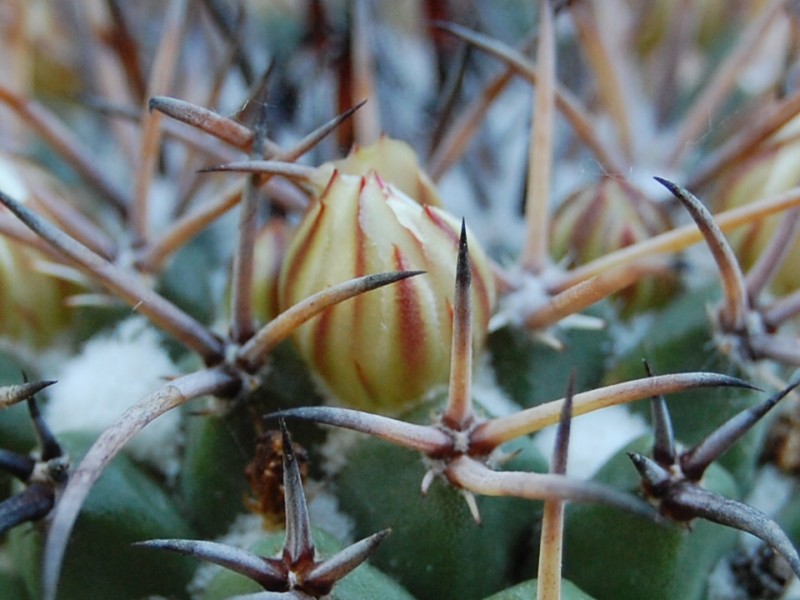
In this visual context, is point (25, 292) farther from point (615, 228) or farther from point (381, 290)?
point (615, 228)

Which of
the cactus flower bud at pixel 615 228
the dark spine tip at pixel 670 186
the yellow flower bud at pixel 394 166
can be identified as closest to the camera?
the dark spine tip at pixel 670 186

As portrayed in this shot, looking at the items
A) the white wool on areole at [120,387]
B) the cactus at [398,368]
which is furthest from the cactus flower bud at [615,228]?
the white wool on areole at [120,387]

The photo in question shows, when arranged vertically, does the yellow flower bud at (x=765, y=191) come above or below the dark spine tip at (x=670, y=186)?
above

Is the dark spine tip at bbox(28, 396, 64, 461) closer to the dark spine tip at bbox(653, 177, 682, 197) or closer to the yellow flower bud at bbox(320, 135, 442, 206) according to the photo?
the yellow flower bud at bbox(320, 135, 442, 206)

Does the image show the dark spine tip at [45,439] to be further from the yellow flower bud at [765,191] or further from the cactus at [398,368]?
the yellow flower bud at [765,191]

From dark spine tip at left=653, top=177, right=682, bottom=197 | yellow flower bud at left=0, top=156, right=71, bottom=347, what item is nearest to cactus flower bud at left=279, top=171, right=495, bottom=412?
dark spine tip at left=653, top=177, right=682, bottom=197

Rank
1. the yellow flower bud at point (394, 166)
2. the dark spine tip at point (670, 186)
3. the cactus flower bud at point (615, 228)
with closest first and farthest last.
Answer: the dark spine tip at point (670, 186) → the yellow flower bud at point (394, 166) → the cactus flower bud at point (615, 228)
